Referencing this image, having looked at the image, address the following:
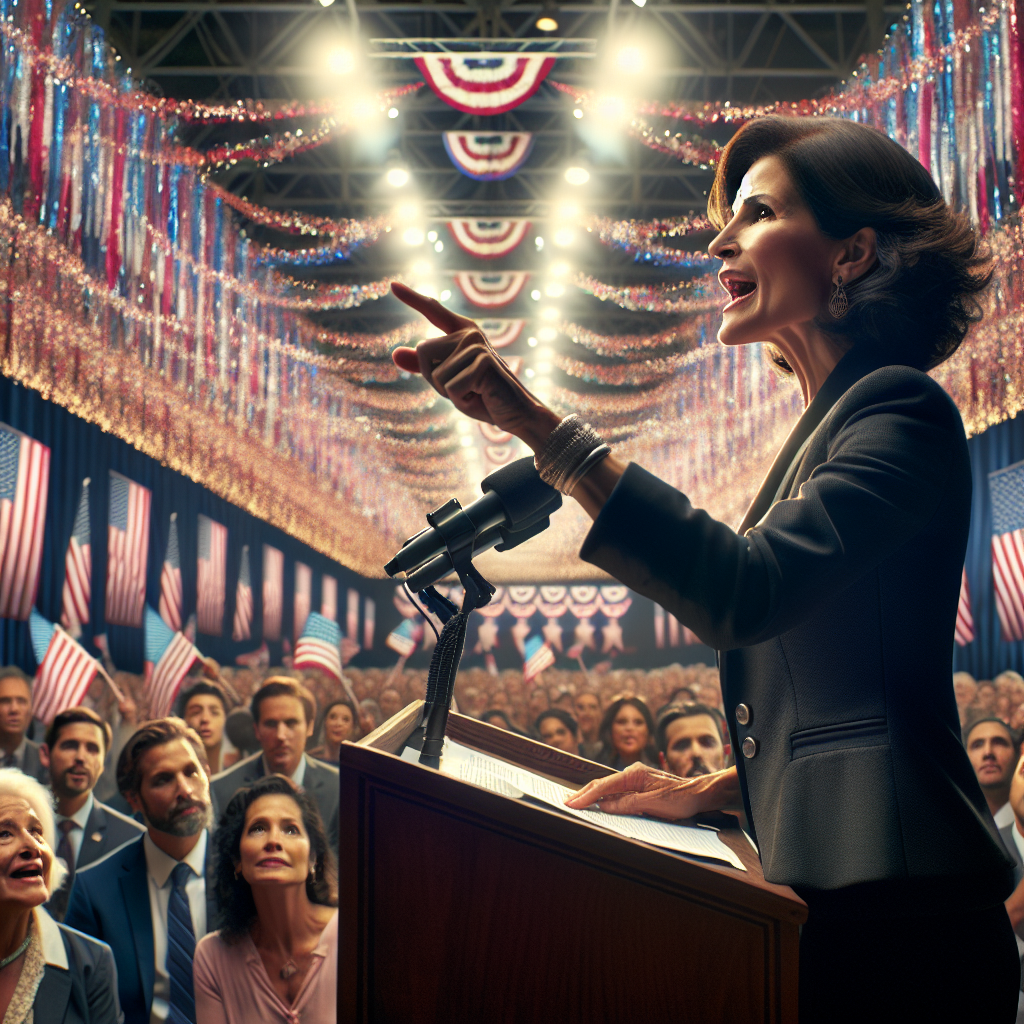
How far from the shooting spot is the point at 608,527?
0.95 metres

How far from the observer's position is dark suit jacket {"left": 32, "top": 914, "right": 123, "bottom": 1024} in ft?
11.0

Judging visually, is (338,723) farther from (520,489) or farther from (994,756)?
(520,489)

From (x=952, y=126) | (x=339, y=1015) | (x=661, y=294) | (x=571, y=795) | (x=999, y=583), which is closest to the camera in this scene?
(x=339, y=1015)

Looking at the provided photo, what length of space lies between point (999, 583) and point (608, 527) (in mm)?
8217

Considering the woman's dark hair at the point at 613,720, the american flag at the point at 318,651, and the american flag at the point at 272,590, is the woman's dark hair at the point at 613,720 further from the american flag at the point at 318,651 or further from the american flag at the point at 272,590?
the american flag at the point at 272,590

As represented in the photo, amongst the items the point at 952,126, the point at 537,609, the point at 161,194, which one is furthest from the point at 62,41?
the point at 537,609

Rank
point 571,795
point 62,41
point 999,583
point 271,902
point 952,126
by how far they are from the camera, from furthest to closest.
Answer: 1. point 999,583
2. point 62,41
3. point 952,126
4. point 271,902
5. point 571,795

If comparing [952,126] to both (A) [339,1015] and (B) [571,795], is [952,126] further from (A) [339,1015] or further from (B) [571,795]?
(A) [339,1015]

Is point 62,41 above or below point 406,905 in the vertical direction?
above

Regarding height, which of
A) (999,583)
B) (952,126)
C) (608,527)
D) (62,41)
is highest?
(62,41)

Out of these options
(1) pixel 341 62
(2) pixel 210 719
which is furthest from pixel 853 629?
(1) pixel 341 62

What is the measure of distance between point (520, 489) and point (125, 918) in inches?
141

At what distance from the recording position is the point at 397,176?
9.87 m

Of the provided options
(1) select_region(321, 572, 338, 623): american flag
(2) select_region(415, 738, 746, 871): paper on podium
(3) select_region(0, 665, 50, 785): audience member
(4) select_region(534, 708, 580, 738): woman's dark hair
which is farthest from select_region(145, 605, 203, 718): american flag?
(1) select_region(321, 572, 338, 623): american flag
